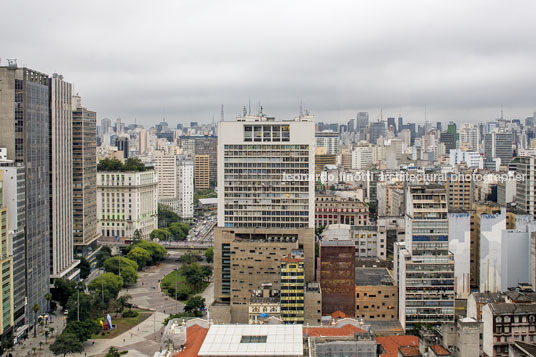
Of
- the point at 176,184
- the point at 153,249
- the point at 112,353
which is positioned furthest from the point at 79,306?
the point at 176,184

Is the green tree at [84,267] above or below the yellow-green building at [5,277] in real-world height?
below

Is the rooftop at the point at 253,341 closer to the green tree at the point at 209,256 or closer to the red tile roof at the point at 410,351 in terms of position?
the red tile roof at the point at 410,351

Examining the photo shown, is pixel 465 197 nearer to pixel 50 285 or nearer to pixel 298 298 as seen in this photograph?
pixel 298 298

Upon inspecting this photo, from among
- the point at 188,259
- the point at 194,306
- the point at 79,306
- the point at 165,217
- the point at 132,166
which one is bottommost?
the point at 194,306

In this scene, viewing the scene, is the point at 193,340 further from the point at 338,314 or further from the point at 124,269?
the point at 124,269

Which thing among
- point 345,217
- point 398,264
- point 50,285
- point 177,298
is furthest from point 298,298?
point 345,217

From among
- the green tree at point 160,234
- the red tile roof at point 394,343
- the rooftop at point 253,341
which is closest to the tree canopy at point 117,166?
the green tree at point 160,234

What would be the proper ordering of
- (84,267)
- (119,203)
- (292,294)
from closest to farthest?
1. (292,294)
2. (84,267)
3. (119,203)
